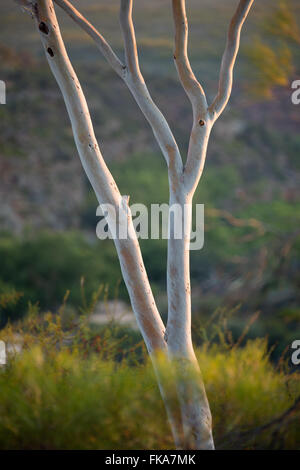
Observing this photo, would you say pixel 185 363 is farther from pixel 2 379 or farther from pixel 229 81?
pixel 229 81

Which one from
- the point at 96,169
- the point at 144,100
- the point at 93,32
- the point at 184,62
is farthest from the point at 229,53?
the point at 96,169

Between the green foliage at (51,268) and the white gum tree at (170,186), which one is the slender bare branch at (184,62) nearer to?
the white gum tree at (170,186)

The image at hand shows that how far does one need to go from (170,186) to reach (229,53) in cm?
53

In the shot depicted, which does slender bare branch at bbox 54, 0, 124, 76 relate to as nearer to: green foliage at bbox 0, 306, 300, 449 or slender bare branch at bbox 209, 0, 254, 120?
slender bare branch at bbox 209, 0, 254, 120

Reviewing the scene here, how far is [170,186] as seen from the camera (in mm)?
1587

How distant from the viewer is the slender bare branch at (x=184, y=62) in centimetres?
163

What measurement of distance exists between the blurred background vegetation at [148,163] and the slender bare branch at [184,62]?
90.6 inches

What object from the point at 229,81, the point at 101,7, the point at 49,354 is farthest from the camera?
the point at 101,7

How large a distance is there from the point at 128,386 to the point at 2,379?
1.40 feet

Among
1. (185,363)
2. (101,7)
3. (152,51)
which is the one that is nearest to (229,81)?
(185,363)

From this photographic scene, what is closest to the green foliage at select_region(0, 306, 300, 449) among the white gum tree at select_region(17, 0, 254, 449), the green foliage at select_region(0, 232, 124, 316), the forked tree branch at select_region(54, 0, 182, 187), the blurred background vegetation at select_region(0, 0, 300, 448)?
the white gum tree at select_region(17, 0, 254, 449)

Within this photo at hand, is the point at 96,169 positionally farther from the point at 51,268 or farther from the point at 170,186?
the point at 51,268

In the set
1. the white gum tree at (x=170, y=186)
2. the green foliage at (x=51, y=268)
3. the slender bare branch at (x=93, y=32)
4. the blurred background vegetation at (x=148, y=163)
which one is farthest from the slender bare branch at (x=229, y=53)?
the green foliage at (x=51, y=268)

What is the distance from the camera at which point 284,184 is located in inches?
480
